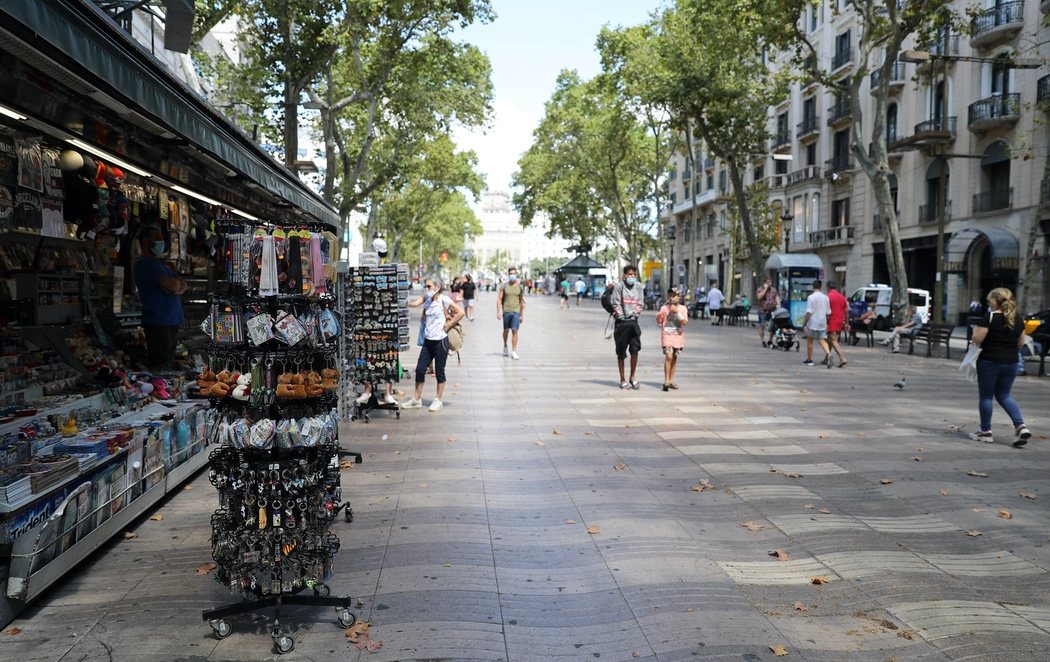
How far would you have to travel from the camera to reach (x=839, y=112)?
1581 inches

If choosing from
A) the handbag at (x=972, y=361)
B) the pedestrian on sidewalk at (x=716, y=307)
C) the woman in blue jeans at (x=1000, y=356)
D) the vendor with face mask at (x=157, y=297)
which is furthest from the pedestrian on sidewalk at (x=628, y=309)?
the pedestrian on sidewalk at (x=716, y=307)

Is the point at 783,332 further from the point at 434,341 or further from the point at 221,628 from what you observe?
the point at 221,628

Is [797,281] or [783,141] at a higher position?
[783,141]

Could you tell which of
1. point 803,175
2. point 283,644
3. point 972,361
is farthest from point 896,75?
point 283,644

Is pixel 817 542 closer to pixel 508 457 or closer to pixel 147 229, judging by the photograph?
pixel 508 457

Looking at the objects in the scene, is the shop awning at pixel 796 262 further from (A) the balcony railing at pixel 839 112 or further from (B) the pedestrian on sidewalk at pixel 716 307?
(A) the balcony railing at pixel 839 112

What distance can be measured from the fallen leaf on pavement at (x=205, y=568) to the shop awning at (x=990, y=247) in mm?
29913

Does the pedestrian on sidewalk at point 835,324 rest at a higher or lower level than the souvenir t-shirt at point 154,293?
lower

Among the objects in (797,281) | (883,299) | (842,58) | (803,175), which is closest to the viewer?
(883,299)

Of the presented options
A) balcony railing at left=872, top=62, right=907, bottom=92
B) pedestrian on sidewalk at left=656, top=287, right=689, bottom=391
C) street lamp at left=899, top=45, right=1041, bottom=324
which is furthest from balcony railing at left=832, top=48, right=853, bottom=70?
pedestrian on sidewalk at left=656, top=287, right=689, bottom=391

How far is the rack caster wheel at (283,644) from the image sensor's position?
3.87 m

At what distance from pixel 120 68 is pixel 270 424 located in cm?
179

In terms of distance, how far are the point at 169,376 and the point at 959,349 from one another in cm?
2021

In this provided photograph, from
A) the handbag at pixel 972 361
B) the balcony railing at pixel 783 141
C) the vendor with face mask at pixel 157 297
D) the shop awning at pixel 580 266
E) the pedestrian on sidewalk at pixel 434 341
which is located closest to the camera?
the vendor with face mask at pixel 157 297
